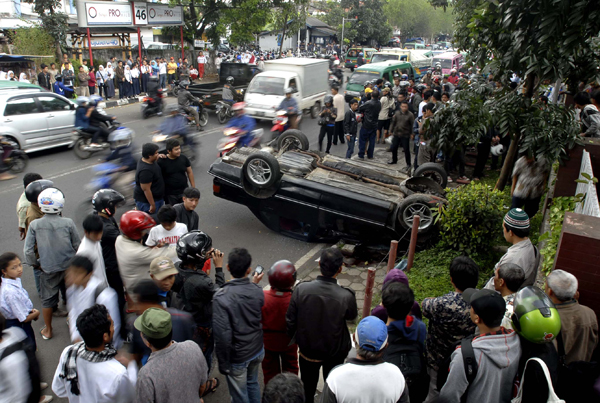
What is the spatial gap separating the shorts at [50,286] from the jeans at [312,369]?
279 cm

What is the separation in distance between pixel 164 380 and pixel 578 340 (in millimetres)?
2833

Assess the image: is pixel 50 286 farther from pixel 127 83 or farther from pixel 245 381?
pixel 127 83

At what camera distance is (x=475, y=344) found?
9.33 ft

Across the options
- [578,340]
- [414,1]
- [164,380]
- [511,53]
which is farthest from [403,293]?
[414,1]

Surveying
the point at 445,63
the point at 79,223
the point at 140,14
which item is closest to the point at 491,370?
the point at 79,223

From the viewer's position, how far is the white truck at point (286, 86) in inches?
569

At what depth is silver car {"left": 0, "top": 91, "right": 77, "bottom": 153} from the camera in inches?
406

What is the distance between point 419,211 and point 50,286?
458 centimetres

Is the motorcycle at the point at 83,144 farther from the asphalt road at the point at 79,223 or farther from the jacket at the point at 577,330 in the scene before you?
the jacket at the point at 577,330

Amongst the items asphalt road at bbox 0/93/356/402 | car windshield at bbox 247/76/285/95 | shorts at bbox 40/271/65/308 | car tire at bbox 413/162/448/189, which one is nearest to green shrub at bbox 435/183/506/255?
car tire at bbox 413/162/448/189

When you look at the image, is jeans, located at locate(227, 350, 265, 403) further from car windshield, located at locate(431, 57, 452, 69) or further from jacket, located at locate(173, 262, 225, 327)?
car windshield, located at locate(431, 57, 452, 69)

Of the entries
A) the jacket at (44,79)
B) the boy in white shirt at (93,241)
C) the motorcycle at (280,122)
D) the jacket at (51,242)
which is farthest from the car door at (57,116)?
the boy in white shirt at (93,241)

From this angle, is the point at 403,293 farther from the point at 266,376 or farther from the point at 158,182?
the point at 158,182

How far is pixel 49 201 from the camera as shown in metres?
4.48
